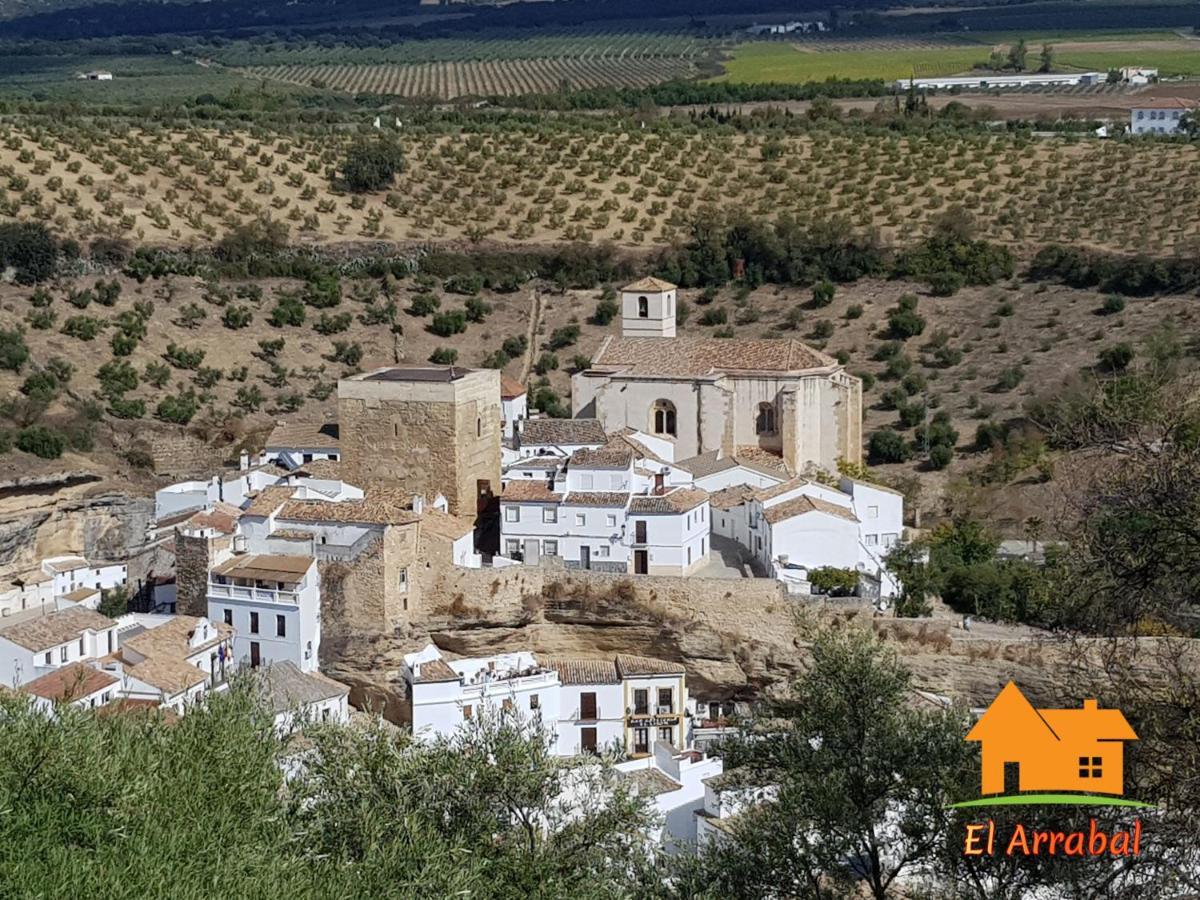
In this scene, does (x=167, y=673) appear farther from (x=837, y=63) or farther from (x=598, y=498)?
(x=837, y=63)

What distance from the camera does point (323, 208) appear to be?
186 ft

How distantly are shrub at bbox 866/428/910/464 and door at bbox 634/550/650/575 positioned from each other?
9549 millimetres

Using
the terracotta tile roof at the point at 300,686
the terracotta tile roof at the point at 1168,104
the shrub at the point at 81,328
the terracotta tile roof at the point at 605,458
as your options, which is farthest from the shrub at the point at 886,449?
the terracotta tile roof at the point at 1168,104

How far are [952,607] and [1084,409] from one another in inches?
691

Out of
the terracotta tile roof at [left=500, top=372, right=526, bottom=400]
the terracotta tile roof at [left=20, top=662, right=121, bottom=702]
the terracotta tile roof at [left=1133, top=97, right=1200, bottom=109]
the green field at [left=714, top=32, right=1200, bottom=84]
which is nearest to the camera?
the terracotta tile roof at [left=20, top=662, right=121, bottom=702]

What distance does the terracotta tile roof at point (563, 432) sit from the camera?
3556 centimetres

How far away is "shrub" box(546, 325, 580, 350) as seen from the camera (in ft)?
156

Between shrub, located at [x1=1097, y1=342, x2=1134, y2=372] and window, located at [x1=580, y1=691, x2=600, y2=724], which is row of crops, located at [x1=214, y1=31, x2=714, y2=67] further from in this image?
window, located at [x1=580, y1=691, x2=600, y2=724]

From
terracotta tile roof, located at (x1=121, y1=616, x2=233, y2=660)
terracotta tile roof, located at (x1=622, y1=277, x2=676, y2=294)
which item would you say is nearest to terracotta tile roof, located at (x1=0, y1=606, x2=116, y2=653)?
terracotta tile roof, located at (x1=121, y1=616, x2=233, y2=660)

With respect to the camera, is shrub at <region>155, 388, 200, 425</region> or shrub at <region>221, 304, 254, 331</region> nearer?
shrub at <region>155, 388, 200, 425</region>

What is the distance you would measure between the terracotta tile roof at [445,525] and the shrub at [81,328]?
16.1 metres

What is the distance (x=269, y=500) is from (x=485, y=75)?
74305 millimetres

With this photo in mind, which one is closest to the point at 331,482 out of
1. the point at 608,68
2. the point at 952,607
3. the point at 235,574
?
the point at 235,574

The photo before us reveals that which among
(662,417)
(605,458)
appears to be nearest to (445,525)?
(605,458)
